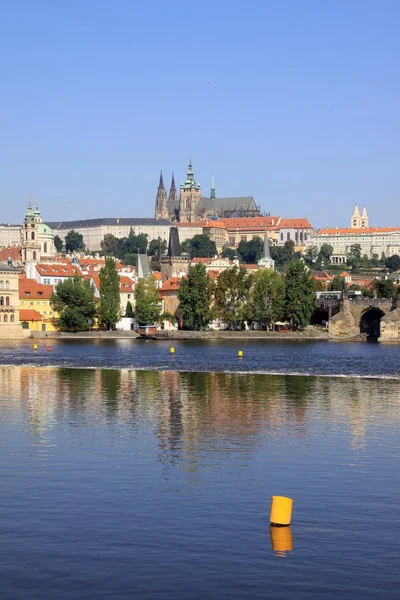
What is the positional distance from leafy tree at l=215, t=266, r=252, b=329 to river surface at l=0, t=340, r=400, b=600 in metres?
64.3

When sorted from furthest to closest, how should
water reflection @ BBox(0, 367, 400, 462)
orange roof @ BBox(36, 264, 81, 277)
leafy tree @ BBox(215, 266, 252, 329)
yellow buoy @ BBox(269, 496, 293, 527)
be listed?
orange roof @ BBox(36, 264, 81, 277) < leafy tree @ BBox(215, 266, 252, 329) < water reflection @ BBox(0, 367, 400, 462) < yellow buoy @ BBox(269, 496, 293, 527)

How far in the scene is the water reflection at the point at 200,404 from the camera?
1293 inches

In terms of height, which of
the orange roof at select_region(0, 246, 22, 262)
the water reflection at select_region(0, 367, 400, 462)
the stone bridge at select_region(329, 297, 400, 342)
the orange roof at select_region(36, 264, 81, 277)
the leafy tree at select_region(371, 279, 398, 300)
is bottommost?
the water reflection at select_region(0, 367, 400, 462)

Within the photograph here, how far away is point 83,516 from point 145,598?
199 inches

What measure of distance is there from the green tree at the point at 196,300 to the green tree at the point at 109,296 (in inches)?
294

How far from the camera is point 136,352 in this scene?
267 ft

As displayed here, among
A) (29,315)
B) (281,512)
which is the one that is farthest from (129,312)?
(281,512)

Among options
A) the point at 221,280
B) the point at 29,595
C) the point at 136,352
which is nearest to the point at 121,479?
the point at 29,595

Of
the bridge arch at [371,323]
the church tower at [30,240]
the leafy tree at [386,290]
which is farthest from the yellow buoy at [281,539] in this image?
the church tower at [30,240]

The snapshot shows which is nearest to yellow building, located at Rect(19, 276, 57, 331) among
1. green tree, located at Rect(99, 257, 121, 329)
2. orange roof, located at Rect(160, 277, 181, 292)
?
green tree, located at Rect(99, 257, 121, 329)

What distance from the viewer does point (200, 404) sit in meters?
42.0

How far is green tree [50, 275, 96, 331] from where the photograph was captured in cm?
10450

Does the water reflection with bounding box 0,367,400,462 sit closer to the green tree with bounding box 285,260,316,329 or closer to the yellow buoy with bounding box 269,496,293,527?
the yellow buoy with bounding box 269,496,293,527

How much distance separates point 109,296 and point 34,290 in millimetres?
9728
